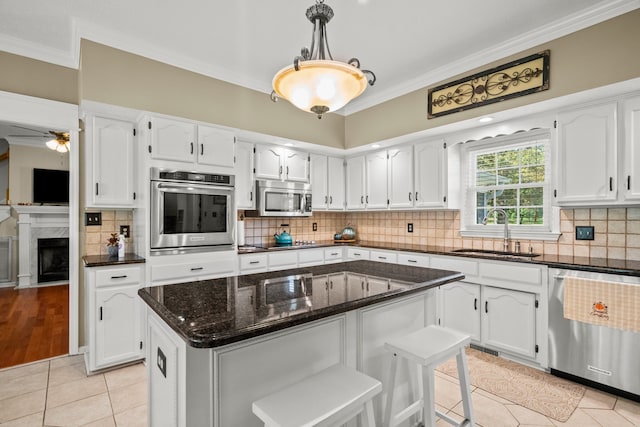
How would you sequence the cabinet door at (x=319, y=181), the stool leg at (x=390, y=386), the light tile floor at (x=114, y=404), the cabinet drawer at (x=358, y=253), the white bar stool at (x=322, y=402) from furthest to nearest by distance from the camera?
1. the cabinet door at (x=319, y=181)
2. the cabinet drawer at (x=358, y=253)
3. the light tile floor at (x=114, y=404)
4. the stool leg at (x=390, y=386)
5. the white bar stool at (x=322, y=402)

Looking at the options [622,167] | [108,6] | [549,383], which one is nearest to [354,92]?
[108,6]

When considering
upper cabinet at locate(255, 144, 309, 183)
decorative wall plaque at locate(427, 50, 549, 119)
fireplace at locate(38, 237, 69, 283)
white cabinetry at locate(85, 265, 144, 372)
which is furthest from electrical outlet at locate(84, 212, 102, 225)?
fireplace at locate(38, 237, 69, 283)

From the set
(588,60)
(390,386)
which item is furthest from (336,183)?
(390,386)

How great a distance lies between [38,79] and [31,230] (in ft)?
14.4

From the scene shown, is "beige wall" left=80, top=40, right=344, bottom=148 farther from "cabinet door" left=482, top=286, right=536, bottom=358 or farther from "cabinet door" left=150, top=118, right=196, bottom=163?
"cabinet door" left=482, top=286, right=536, bottom=358

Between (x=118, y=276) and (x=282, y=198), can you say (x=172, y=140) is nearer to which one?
(x=118, y=276)

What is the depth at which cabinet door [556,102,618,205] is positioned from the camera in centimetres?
243

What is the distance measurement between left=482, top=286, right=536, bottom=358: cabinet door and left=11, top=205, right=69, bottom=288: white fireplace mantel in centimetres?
722

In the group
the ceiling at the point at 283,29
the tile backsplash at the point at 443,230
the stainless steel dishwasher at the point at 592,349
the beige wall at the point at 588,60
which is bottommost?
the stainless steel dishwasher at the point at 592,349

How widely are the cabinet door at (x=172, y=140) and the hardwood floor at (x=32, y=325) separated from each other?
2100mm

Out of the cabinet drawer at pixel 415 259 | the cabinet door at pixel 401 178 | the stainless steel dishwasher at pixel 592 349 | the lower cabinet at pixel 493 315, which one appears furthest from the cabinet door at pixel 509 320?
the cabinet door at pixel 401 178

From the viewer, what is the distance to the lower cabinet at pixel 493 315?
2.66 meters

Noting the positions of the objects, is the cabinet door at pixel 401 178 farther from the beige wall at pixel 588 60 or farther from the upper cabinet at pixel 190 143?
the upper cabinet at pixel 190 143

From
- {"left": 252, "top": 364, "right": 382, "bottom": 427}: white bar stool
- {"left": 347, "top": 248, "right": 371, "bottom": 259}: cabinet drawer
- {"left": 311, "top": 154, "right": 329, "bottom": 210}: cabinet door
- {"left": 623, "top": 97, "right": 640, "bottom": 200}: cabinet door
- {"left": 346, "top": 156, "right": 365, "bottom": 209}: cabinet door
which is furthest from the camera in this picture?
{"left": 346, "top": 156, "right": 365, "bottom": 209}: cabinet door
